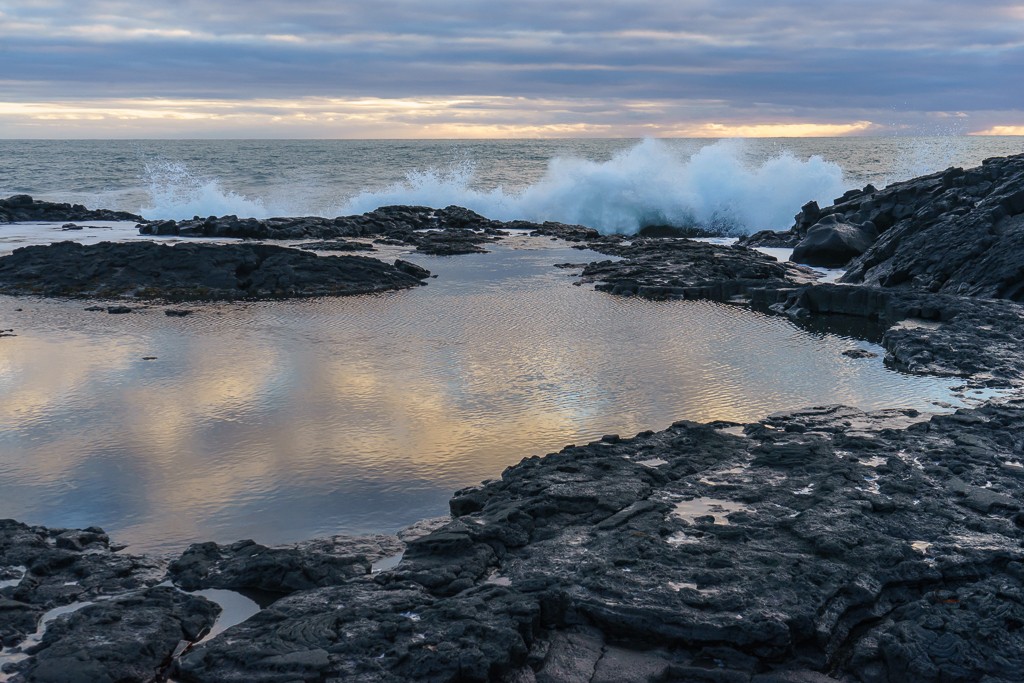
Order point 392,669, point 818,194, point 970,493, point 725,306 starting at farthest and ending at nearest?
point 818,194
point 725,306
point 970,493
point 392,669

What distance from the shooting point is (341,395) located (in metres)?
12.4

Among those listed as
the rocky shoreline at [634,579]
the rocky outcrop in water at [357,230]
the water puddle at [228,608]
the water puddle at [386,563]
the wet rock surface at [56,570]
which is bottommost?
the water puddle at [228,608]

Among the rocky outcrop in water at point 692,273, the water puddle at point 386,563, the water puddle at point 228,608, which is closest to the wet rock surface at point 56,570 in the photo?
the water puddle at point 228,608

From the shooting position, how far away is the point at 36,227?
36.1 m

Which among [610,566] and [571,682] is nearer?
[571,682]

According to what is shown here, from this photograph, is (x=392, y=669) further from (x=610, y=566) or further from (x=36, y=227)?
(x=36, y=227)

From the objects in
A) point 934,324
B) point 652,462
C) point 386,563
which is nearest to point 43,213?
point 934,324

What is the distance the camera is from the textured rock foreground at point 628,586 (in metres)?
5.65

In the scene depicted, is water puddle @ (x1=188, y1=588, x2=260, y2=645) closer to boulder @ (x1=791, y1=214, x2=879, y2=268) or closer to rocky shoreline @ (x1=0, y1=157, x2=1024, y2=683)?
rocky shoreline @ (x1=0, y1=157, x2=1024, y2=683)

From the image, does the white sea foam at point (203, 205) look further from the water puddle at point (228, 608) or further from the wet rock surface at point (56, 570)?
the water puddle at point (228, 608)

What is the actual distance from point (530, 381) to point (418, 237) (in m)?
20.6

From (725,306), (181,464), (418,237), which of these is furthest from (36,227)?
(181,464)

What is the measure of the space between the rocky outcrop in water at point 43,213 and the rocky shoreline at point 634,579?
3622 cm

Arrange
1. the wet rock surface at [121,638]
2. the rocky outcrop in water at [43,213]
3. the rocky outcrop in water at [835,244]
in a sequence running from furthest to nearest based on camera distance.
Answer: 1. the rocky outcrop in water at [43,213]
2. the rocky outcrop in water at [835,244]
3. the wet rock surface at [121,638]
